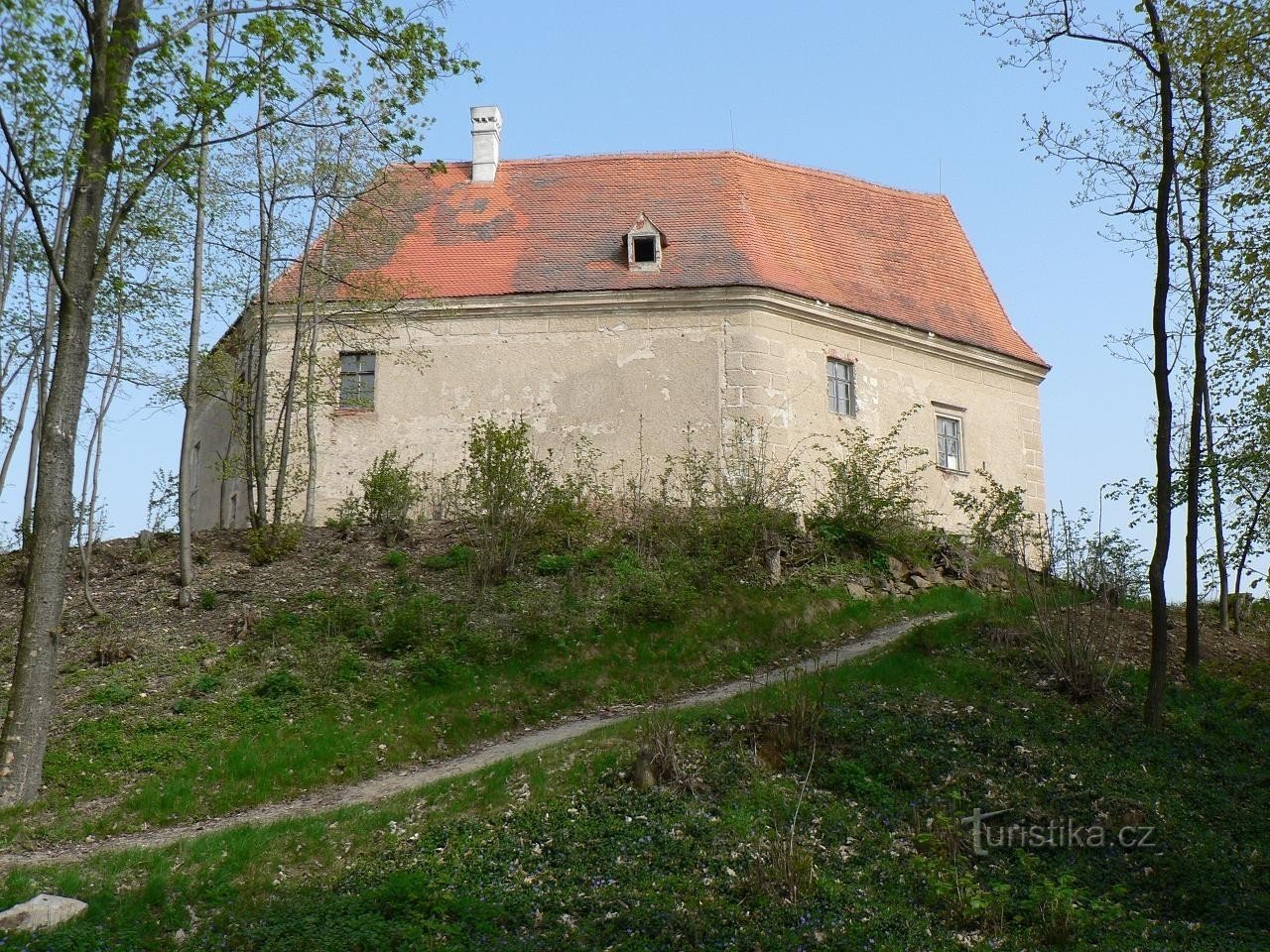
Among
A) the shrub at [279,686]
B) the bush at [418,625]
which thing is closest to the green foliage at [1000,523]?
the bush at [418,625]

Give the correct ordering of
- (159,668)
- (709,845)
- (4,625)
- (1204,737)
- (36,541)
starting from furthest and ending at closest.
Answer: (4,625) → (159,668) → (1204,737) → (36,541) → (709,845)

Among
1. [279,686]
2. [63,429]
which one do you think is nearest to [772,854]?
[279,686]

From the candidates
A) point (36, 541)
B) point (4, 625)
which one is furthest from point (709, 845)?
point (4, 625)

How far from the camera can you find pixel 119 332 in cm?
2014

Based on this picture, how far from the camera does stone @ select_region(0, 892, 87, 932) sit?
27.6ft

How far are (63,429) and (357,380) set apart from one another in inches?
389

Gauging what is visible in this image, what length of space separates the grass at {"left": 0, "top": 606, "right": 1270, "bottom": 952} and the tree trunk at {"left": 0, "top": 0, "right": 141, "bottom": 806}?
2.21 metres

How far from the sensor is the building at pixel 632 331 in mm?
20844

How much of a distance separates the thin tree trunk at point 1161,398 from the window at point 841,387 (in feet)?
28.2

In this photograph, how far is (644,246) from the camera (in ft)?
71.7

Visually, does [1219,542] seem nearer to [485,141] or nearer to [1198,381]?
[1198,381]

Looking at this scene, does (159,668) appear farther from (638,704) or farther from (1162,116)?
(1162,116)

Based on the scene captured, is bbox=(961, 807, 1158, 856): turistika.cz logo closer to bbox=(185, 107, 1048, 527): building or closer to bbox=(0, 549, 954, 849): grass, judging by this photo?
bbox=(0, 549, 954, 849): grass

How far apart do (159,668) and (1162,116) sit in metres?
12.5
